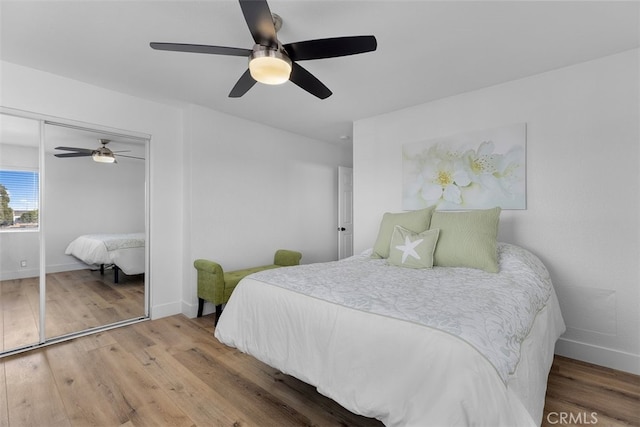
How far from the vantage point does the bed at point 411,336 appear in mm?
1089

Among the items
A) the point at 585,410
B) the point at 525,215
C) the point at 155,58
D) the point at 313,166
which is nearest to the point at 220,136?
the point at 155,58

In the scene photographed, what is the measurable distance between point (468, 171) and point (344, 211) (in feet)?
8.17

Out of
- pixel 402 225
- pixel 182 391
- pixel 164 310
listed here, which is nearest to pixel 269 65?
pixel 402 225

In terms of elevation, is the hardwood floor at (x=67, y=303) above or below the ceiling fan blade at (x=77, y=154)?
below

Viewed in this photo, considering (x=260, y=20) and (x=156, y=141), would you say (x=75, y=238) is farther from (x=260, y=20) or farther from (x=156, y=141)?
(x=260, y=20)

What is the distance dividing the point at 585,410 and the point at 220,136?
3.99 meters

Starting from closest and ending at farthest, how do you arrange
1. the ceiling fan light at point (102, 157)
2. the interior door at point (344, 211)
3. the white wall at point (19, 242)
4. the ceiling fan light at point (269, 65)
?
the ceiling fan light at point (269, 65), the white wall at point (19, 242), the ceiling fan light at point (102, 157), the interior door at point (344, 211)

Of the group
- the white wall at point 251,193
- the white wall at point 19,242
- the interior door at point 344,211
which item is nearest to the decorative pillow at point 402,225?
the white wall at point 251,193

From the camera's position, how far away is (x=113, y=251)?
10.5 ft

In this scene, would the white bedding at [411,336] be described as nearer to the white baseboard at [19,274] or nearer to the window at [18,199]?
the white baseboard at [19,274]

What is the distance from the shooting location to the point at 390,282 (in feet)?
6.15

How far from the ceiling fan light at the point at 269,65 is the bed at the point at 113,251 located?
7.99 ft

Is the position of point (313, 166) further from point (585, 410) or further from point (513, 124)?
point (585, 410)

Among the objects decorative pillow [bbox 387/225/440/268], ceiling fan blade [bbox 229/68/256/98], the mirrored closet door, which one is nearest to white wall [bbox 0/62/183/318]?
the mirrored closet door
